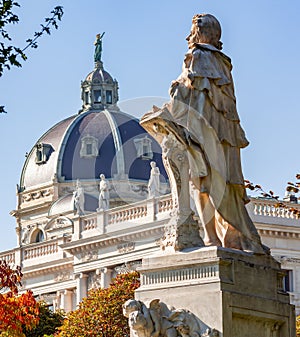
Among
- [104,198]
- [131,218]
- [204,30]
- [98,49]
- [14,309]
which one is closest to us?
[204,30]

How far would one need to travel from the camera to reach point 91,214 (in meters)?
71.7

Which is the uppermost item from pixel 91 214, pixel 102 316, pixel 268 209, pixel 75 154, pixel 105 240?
pixel 75 154

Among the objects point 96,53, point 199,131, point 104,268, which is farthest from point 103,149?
point 199,131

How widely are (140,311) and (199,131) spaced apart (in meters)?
1.88

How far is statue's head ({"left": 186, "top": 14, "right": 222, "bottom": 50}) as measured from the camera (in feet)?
47.3

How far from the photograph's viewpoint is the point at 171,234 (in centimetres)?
1368

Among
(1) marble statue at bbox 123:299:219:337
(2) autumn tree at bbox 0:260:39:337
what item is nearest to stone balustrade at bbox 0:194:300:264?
(2) autumn tree at bbox 0:260:39:337

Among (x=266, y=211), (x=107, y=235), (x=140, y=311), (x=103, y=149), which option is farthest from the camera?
(x=103, y=149)

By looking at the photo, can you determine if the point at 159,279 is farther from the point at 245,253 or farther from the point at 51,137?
the point at 51,137

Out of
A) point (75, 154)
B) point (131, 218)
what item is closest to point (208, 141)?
point (131, 218)

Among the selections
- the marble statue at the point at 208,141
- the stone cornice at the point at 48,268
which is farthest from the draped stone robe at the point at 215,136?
Answer: the stone cornice at the point at 48,268

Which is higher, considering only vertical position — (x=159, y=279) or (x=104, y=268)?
(x=104, y=268)

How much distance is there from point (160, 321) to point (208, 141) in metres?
1.85

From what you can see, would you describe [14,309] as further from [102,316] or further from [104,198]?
[104,198]
